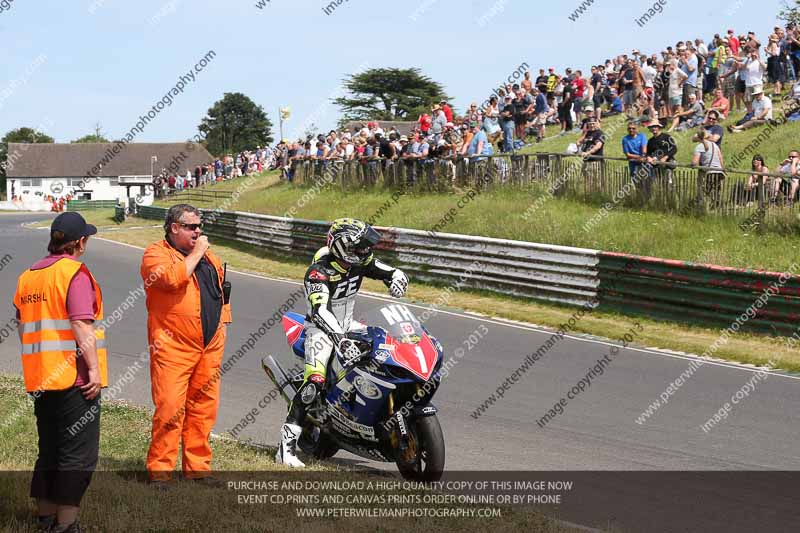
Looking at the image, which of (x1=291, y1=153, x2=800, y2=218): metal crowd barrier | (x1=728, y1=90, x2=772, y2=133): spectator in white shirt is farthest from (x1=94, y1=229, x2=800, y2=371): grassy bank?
(x1=728, y1=90, x2=772, y2=133): spectator in white shirt

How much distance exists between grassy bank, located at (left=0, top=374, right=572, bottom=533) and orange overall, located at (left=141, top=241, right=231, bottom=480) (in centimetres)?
31

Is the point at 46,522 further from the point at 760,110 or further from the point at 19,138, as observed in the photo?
the point at 19,138

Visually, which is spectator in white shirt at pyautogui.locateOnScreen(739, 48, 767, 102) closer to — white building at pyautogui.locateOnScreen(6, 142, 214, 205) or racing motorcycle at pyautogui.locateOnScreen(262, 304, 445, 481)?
racing motorcycle at pyautogui.locateOnScreen(262, 304, 445, 481)

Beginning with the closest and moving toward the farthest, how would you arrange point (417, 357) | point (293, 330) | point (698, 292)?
point (417, 357)
point (293, 330)
point (698, 292)

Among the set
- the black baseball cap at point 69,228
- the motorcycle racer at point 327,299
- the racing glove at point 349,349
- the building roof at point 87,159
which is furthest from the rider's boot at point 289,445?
the building roof at point 87,159

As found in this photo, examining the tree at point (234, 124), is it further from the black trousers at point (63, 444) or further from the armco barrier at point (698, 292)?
the black trousers at point (63, 444)

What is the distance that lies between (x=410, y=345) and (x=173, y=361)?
5.55 ft

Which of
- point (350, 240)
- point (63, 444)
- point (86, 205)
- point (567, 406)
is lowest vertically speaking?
point (86, 205)

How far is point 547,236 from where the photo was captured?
19969mm

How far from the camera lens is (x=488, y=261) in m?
19.1

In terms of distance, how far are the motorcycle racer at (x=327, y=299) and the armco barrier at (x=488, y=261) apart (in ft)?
31.7

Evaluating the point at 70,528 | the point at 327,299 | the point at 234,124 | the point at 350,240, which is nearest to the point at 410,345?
the point at 327,299

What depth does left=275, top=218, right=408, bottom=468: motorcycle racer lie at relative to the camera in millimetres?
7660

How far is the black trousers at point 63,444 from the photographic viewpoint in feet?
18.0
